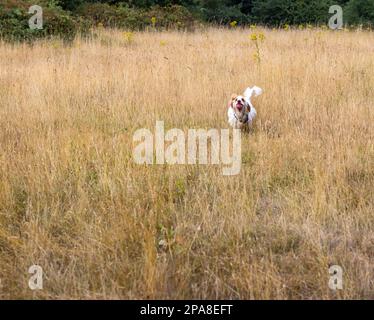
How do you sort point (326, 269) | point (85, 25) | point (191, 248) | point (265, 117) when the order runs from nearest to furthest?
point (326, 269), point (191, 248), point (265, 117), point (85, 25)

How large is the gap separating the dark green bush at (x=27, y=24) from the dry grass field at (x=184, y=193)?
161 inches

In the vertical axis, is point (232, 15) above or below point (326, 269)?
above

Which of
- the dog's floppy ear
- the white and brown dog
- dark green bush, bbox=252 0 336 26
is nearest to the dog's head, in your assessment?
the white and brown dog

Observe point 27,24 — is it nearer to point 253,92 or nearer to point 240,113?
point 253,92

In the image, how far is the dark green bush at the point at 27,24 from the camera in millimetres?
10434

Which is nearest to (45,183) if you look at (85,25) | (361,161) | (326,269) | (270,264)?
(270,264)

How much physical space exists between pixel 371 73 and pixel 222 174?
4.50 meters

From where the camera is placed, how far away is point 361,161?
4.04 meters

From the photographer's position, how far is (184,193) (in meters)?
3.56

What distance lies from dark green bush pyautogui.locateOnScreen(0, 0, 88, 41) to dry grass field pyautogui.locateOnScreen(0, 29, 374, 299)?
13.4ft

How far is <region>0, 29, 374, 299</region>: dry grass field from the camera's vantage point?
2.59m
